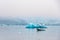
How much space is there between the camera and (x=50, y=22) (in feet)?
15.7

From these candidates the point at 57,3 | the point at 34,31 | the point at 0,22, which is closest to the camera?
the point at 57,3

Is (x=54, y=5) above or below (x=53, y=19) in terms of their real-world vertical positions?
above

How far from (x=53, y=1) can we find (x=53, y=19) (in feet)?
2.06

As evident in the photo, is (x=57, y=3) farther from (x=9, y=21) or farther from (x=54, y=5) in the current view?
(x=9, y=21)

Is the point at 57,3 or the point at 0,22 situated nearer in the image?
the point at 57,3

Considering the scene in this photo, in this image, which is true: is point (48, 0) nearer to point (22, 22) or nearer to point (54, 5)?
point (54, 5)

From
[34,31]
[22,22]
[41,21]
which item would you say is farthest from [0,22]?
[34,31]

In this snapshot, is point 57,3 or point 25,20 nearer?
point 57,3

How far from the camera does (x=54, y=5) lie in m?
4.41

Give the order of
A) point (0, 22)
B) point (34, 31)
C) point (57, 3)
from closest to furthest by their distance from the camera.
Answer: point (57, 3)
point (0, 22)
point (34, 31)

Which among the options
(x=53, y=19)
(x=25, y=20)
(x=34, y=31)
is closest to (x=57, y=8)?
(x=53, y=19)

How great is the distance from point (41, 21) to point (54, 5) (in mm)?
620

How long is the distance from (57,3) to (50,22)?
0.70 m

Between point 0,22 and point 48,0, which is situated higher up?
point 48,0
